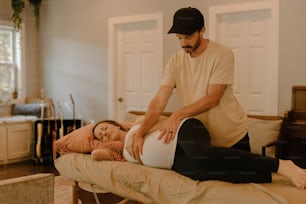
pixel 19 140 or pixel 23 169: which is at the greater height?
pixel 19 140

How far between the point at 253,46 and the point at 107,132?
2.42 meters

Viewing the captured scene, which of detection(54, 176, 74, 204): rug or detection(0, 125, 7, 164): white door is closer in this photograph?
detection(54, 176, 74, 204): rug

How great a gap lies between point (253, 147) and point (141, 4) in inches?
106

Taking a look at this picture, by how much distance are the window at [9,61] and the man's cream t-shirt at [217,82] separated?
477 cm

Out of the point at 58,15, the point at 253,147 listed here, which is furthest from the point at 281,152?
the point at 58,15

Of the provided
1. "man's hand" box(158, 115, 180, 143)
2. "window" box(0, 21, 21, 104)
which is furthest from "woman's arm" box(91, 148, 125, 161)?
"window" box(0, 21, 21, 104)

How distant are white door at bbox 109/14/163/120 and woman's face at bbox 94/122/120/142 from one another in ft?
8.11

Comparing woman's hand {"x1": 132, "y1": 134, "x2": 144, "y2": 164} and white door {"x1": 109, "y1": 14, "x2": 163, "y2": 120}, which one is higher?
white door {"x1": 109, "y1": 14, "x2": 163, "y2": 120}

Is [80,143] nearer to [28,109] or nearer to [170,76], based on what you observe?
[170,76]

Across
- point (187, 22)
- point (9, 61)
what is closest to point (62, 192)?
point (187, 22)

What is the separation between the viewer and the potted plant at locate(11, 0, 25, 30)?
649 centimetres

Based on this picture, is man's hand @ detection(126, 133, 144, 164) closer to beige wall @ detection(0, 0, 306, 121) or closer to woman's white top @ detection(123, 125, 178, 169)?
woman's white top @ detection(123, 125, 178, 169)

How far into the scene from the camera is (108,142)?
296 cm

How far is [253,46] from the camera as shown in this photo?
464 cm
